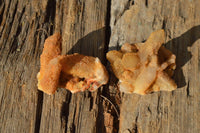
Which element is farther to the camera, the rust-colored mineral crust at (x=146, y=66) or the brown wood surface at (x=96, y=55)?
the brown wood surface at (x=96, y=55)

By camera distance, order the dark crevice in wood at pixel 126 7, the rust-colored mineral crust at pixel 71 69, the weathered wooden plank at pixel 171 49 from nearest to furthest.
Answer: the rust-colored mineral crust at pixel 71 69, the weathered wooden plank at pixel 171 49, the dark crevice in wood at pixel 126 7

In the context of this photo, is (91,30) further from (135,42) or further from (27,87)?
(27,87)

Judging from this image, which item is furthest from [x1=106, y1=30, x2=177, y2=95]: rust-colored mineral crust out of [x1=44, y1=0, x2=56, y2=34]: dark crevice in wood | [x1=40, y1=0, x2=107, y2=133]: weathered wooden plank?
[x1=44, y1=0, x2=56, y2=34]: dark crevice in wood

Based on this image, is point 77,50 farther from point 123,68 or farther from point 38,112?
point 38,112

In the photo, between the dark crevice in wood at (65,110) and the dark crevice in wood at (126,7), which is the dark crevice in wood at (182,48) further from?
the dark crevice in wood at (65,110)

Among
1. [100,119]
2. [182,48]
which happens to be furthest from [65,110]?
[182,48]

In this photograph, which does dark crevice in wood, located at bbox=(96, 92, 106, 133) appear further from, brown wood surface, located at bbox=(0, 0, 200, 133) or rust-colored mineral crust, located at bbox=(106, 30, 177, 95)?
rust-colored mineral crust, located at bbox=(106, 30, 177, 95)

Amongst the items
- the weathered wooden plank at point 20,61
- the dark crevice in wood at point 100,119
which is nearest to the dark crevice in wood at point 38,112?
the weathered wooden plank at point 20,61
